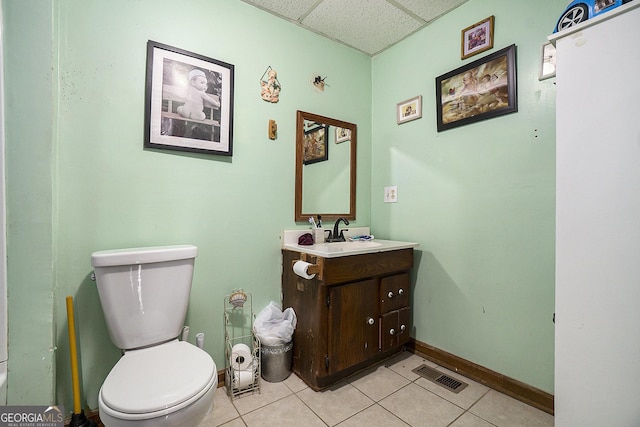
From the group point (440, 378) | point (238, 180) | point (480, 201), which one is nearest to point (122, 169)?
point (238, 180)

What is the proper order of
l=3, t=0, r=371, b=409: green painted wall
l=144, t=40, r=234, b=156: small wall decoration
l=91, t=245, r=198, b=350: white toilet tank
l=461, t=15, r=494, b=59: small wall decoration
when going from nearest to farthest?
l=3, t=0, r=371, b=409: green painted wall < l=91, t=245, r=198, b=350: white toilet tank < l=144, t=40, r=234, b=156: small wall decoration < l=461, t=15, r=494, b=59: small wall decoration

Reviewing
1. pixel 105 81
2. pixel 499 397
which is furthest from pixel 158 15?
pixel 499 397

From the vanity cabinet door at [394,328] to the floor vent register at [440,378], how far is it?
208 mm

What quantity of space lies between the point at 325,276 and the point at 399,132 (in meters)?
1.43

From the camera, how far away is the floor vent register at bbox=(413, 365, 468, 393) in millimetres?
1763

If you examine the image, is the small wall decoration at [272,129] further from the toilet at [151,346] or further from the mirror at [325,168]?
the toilet at [151,346]

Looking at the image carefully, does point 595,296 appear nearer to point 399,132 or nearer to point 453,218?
point 453,218

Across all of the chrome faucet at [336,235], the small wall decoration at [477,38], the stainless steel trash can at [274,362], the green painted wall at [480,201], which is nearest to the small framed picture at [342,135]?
the green painted wall at [480,201]

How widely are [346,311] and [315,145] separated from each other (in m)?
1.26

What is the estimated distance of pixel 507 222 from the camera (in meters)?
1.73

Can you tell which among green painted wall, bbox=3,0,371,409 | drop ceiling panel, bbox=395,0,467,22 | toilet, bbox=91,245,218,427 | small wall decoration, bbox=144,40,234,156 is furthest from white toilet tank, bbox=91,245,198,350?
drop ceiling panel, bbox=395,0,467,22

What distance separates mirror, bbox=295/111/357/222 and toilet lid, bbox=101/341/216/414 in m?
1.16

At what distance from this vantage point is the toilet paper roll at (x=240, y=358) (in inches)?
67.0

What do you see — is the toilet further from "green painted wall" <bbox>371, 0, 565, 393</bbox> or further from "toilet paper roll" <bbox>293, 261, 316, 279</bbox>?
"green painted wall" <bbox>371, 0, 565, 393</bbox>
